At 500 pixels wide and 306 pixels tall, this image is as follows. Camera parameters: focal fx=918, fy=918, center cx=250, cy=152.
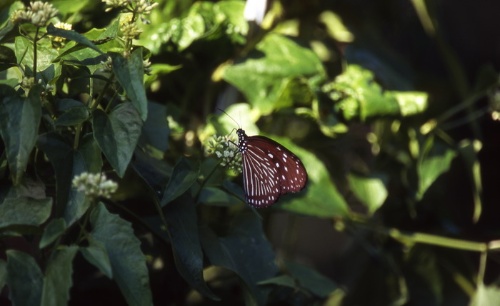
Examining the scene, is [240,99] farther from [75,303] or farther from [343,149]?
[75,303]

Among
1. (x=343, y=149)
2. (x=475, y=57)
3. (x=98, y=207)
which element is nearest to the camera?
(x=98, y=207)

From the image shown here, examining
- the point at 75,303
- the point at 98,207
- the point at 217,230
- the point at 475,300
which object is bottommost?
the point at 475,300

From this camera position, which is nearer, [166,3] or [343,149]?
[166,3]

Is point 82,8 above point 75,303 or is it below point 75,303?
above

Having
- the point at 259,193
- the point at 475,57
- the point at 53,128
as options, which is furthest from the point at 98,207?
the point at 475,57

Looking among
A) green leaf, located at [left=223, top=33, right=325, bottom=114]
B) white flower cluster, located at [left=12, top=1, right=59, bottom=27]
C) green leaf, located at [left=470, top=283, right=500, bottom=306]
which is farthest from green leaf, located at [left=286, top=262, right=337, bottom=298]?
white flower cluster, located at [left=12, top=1, right=59, bottom=27]

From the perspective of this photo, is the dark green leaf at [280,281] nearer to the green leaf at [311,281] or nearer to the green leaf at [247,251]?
the green leaf at [247,251]

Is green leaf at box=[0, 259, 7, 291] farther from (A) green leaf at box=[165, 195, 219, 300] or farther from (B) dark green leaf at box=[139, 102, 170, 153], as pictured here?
(B) dark green leaf at box=[139, 102, 170, 153]
